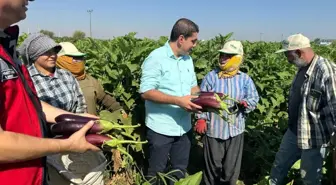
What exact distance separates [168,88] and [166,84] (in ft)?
0.15

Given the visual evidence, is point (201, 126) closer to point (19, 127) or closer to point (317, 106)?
point (317, 106)

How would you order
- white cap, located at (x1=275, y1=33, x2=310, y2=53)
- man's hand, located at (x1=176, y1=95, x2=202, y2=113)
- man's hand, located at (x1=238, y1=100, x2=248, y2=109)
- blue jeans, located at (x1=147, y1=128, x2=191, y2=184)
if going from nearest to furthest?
1. man's hand, located at (x1=176, y1=95, x2=202, y2=113)
2. blue jeans, located at (x1=147, y1=128, x2=191, y2=184)
3. white cap, located at (x1=275, y1=33, x2=310, y2=53)
4. man's hand, located at (x1=238, y1=100, x2=248, y2=109)

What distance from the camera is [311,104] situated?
4.15 meters

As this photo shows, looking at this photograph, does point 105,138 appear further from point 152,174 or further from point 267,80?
point 267,80

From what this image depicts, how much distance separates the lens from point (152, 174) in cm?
433

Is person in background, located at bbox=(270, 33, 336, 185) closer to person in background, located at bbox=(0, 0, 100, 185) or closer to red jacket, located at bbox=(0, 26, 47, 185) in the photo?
person in background, located at bbox=(0, 0, 100, 185)

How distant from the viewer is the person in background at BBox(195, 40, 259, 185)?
184 inches

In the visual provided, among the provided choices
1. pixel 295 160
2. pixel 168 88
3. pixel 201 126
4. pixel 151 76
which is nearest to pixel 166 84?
pixel 168 88

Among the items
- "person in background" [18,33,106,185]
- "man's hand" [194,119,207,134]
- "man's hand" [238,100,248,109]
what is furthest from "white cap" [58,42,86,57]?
"man's hand" [238,100,248,109]

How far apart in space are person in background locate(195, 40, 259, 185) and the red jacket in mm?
2960

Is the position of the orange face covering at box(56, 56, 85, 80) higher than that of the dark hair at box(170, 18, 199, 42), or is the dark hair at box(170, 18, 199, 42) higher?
the dark hair at box(170, 18, 199, 42)

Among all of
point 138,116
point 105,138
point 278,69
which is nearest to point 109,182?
point 138,116

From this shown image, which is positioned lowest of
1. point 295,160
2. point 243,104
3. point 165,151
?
point 295,160

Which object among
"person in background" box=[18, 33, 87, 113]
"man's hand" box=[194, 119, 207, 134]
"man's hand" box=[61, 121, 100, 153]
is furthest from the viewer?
"man's hand" box=[194, 119, 207, 134]
